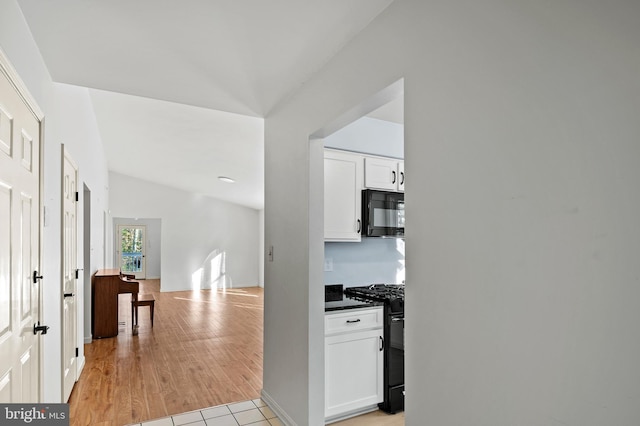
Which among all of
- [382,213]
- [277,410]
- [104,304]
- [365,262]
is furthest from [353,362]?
[104,304]

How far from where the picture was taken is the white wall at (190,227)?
31.8 feet

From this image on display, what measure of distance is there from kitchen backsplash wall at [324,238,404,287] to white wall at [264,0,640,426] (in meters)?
1.79

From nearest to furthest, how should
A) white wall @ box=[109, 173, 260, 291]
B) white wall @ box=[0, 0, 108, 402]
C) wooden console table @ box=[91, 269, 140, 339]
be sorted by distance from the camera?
white wall @ box=[0, 0, 108, 402] → wooden console table @ box=[91, 269, 140, 339] → white wall @ box=[109, 173, 260, 291]

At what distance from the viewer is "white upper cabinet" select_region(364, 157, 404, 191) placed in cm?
329

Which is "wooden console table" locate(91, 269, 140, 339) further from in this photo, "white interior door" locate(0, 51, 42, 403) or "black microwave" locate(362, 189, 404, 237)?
"black microwave" locate(362, 189, 404, 237)

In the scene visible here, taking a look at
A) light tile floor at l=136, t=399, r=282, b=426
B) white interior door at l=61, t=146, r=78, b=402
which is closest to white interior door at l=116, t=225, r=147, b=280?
white interior door at l=61, t=146, r=78, b=402

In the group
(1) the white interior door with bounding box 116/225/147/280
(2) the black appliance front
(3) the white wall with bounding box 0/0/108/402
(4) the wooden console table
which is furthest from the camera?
(1) the white interior door with bounding box 116/225/147/280

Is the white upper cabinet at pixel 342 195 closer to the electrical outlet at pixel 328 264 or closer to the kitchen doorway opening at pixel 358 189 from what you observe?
the kitchen doorway opening at pixel 358 189

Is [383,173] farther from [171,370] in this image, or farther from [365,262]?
[171,370]

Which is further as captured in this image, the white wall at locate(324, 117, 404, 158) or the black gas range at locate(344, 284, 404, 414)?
the white wall at locate(324, 117, 404, 158)

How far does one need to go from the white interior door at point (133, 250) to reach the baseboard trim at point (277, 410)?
11725 millimetres

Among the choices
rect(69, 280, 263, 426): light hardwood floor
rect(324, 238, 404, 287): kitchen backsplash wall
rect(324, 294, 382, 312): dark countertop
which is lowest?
rect(69, 280, 263, 426): light hardwood floor

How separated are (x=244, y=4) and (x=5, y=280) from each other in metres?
1.48

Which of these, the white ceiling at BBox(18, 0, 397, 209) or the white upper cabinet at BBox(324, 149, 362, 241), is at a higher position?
the white ceiling at BBox(18, 0, 397, 209)
